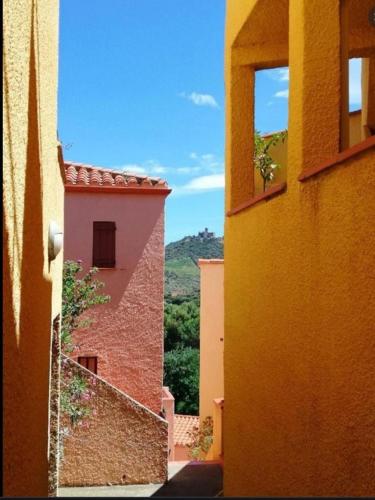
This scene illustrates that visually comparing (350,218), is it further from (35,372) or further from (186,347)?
(186,347)

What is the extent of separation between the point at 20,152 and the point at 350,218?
6.52ft

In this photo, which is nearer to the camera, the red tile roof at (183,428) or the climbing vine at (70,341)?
the climbing vine at (70,341)

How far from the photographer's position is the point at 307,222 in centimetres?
366

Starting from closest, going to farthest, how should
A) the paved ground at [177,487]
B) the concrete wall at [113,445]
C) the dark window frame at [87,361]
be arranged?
the paved ground at [177,487] → the concrete wall at [113,445] → the dark window frame at [87,361]

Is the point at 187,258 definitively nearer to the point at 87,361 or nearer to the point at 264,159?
the point at 87,361

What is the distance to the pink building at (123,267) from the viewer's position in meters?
13.5

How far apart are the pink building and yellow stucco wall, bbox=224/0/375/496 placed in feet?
26.3

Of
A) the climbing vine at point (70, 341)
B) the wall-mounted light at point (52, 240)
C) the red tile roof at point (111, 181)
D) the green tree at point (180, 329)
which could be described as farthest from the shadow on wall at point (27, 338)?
the green tree at point (180, 329)

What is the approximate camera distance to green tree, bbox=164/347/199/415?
91.7ft

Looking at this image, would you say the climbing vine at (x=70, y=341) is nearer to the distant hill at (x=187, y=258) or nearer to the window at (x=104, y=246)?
the window at (x=104, y=246)

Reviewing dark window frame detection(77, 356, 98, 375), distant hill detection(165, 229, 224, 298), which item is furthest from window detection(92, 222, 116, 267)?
distant hill detection(165, 229, 224, 298)

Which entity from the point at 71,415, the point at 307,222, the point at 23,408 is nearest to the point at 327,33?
the point at 307,222

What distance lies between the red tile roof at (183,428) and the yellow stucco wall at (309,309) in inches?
595

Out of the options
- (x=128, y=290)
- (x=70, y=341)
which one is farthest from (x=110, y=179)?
(x=70, y=341)
